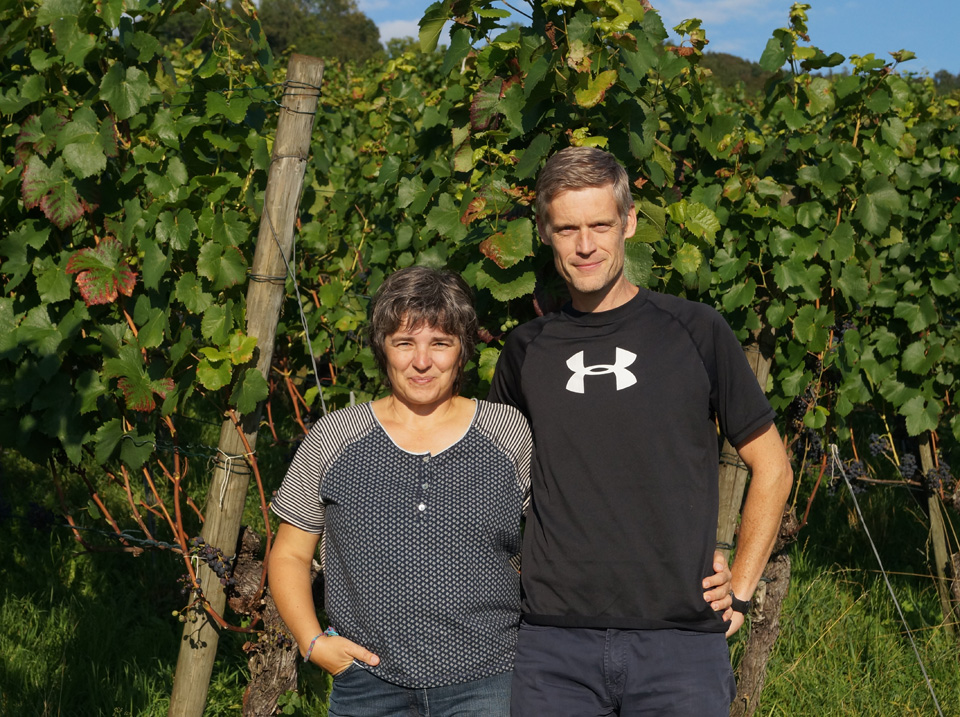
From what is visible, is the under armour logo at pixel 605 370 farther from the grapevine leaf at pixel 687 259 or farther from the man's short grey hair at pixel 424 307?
the grapevine leaf at pixel 687 259

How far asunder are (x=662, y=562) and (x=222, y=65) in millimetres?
2259

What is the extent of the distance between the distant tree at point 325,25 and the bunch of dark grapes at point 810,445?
35.5 m

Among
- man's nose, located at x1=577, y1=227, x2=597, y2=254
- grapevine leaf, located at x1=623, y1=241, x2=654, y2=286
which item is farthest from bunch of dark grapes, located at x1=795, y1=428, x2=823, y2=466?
man's nose, located at x1=577, y1=227, x2=597, y2=254

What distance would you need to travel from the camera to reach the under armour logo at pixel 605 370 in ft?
6.30

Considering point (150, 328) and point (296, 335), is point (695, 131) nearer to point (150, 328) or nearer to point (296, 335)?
point (296, 335)

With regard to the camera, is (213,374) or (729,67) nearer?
(213,374)

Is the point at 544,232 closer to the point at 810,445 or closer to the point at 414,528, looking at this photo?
the point at 414,528

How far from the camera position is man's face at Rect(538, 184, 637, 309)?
1.92m

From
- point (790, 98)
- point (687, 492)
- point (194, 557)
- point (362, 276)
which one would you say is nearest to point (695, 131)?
point (790, 98)

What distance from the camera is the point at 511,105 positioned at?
2.46m

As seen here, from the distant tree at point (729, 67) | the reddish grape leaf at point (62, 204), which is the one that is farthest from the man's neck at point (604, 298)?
the distant tree at point (729, 67)

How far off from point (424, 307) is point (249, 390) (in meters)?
0.88

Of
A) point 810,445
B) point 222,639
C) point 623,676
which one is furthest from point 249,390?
point 810,445

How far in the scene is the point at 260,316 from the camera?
104 inches
